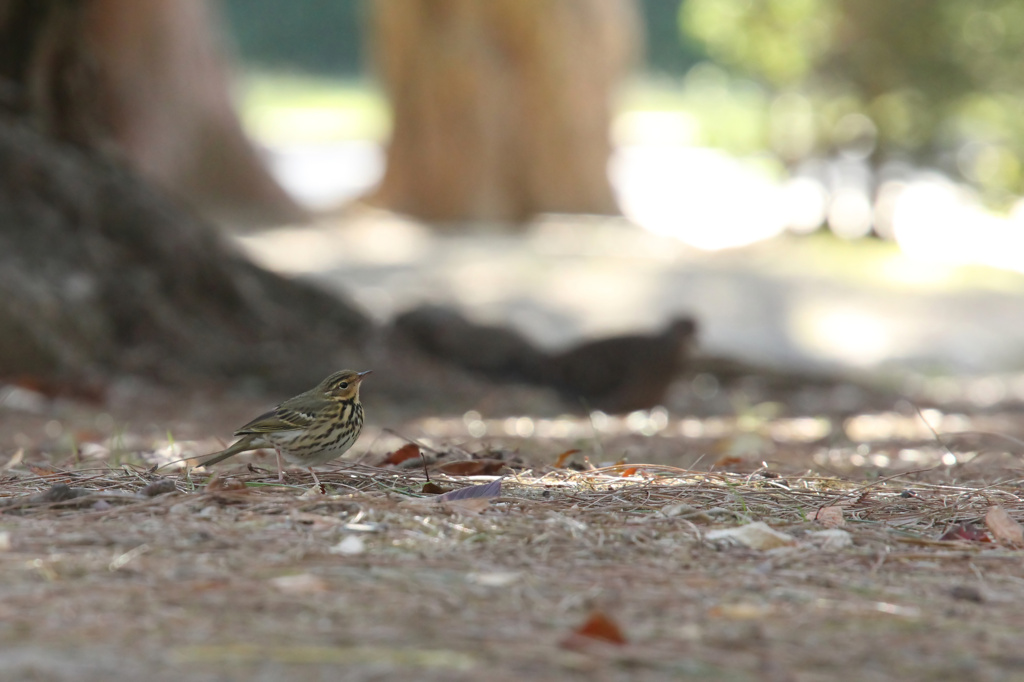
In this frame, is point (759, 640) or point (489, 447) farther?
point (489, 447)

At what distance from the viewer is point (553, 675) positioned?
182 centimetres

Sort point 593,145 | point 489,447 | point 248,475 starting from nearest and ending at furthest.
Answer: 1. point 248,475
2. point 489,447
3. point 593,145

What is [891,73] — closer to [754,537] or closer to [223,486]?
[754,537]

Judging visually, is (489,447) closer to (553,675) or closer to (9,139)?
(553,675)

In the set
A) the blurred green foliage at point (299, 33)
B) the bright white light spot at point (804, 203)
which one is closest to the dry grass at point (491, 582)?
the bright white light spot at point (804, 203)

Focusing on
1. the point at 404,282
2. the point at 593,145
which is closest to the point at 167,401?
the point at 404,282

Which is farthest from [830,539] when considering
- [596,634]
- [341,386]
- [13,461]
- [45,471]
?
[13,461]

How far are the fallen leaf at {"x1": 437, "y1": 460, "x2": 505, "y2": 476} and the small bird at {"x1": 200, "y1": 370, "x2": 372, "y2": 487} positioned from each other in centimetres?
27

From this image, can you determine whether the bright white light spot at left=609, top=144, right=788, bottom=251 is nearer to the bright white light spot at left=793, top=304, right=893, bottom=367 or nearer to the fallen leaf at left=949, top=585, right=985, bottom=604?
the bright white light spot at left=793, top=304, right=893, bottom=367

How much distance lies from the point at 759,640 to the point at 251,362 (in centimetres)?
543

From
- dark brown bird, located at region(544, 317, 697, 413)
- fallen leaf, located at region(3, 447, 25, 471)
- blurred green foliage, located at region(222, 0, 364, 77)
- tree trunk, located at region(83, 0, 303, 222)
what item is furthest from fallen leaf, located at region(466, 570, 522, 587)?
blurred green foliage, located at region(222, 0, 364, 77)

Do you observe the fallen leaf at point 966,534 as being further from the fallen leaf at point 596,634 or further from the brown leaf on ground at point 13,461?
the brown leaf on ground at point 13,461

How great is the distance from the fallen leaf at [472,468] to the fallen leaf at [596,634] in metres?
1.40

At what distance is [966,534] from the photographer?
272 cm
